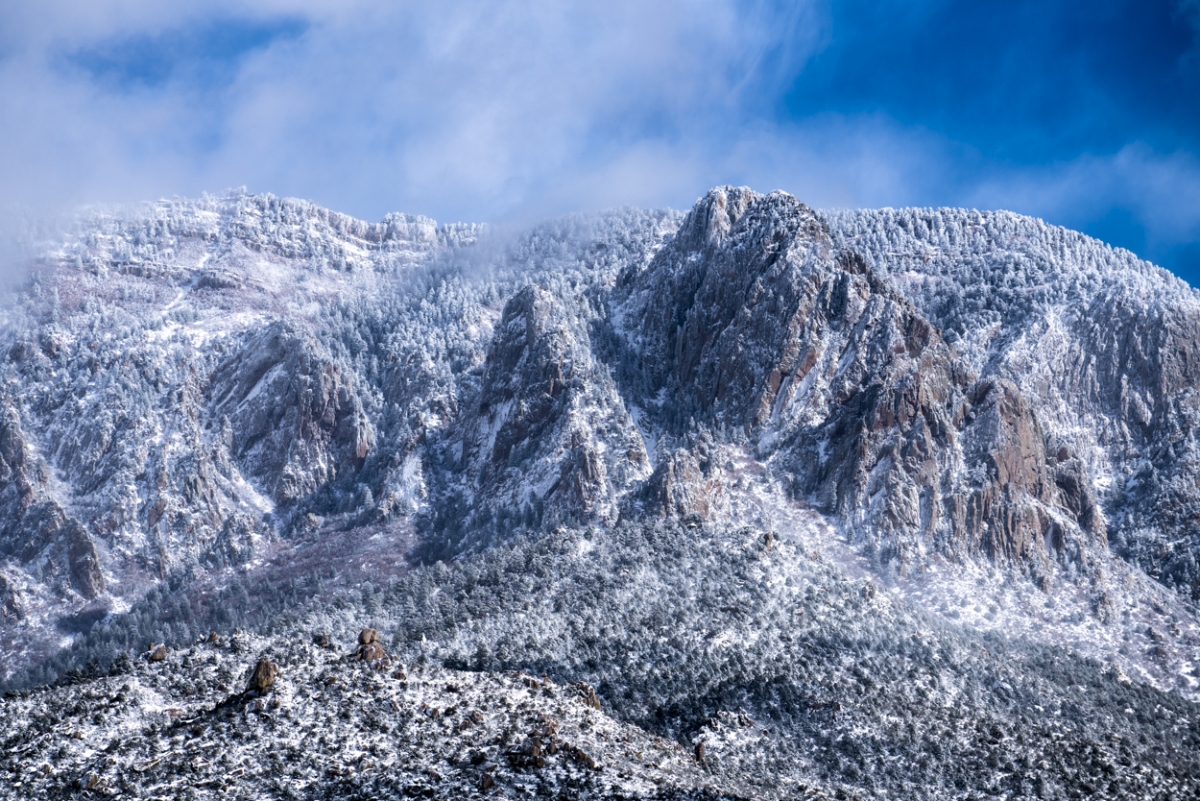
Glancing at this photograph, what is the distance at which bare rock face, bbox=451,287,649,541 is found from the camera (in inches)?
6526

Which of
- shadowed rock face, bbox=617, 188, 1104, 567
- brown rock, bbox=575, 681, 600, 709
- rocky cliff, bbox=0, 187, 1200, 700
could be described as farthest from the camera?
shadowed rock face, bbox=617, 188, 1104, 567

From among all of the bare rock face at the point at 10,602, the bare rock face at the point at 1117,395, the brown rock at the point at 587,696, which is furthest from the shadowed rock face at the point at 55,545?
the bare rock face at the point at 1117,395

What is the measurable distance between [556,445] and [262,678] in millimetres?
111377

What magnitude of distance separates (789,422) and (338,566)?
246 feet

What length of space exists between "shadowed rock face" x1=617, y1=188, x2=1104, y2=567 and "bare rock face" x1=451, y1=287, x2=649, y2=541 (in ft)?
45.2

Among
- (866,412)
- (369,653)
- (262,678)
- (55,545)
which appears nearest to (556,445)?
(866,412)

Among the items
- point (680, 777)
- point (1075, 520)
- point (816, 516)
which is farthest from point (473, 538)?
point (680, 777)

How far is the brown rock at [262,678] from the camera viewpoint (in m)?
66.4

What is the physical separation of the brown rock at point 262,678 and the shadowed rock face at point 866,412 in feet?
281

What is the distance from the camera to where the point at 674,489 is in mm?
148625

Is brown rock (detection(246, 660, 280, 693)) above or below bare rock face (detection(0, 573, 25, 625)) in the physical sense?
below

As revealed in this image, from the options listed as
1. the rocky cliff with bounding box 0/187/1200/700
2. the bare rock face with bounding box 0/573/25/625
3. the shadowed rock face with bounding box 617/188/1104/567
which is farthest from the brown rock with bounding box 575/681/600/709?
the bare rock face with bounding box 0/573/25/625

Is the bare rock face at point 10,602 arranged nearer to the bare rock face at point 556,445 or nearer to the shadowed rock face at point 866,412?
the bare rock face at point 556,445

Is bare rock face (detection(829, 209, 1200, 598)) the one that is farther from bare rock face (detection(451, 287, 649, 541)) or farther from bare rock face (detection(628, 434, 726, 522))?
bare rock face (detection(451, 287, 649, 541))
